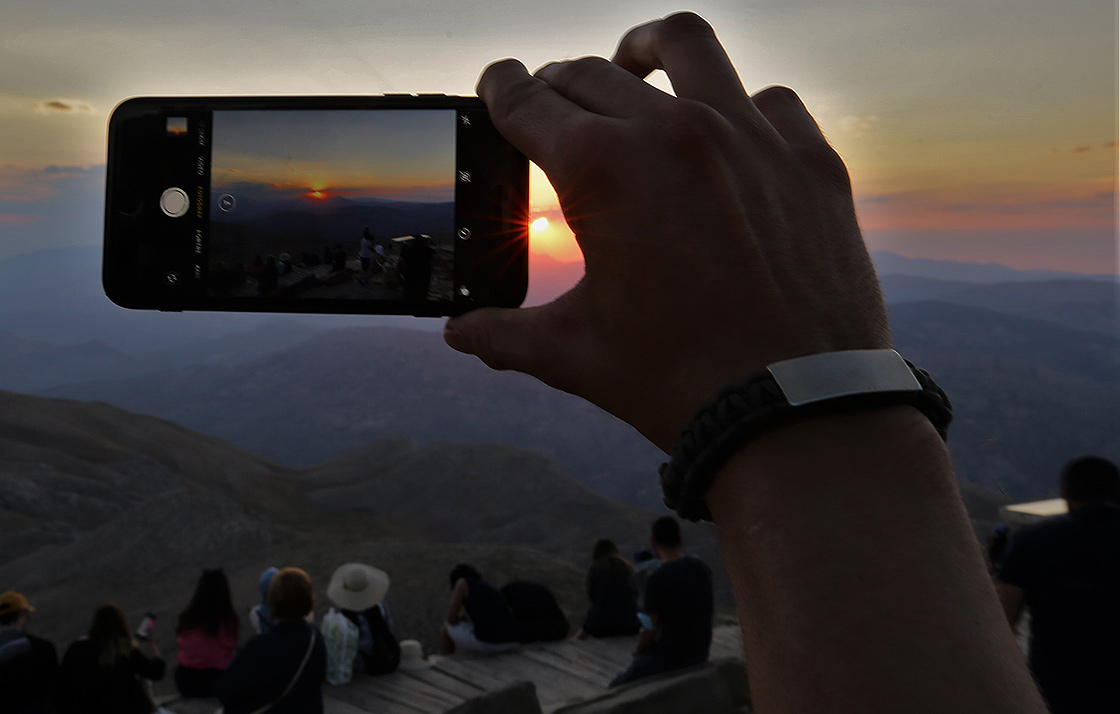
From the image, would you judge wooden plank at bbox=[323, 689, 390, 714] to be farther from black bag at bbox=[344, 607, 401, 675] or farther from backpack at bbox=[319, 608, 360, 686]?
black bag at bbox=[344, 607, 401, 675]

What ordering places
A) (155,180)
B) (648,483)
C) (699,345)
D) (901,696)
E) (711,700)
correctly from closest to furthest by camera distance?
(901,696)
(699,345)
(155,180)
(711,700)
(648,483)

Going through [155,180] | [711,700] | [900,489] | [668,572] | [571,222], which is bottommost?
[711,700]

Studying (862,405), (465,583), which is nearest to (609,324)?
(862,405)

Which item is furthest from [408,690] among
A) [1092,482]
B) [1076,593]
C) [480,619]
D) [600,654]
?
[1092,482]

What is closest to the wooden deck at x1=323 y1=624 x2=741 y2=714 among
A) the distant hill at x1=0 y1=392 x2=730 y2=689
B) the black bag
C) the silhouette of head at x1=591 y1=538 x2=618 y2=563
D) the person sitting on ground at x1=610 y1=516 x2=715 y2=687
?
the black bag

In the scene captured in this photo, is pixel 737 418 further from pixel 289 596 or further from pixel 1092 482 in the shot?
pixel 289 596

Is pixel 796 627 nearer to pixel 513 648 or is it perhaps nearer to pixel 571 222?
pixel 571 222

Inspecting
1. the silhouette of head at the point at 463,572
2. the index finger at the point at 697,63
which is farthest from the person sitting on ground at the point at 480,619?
the index finger at the point at 697,63
